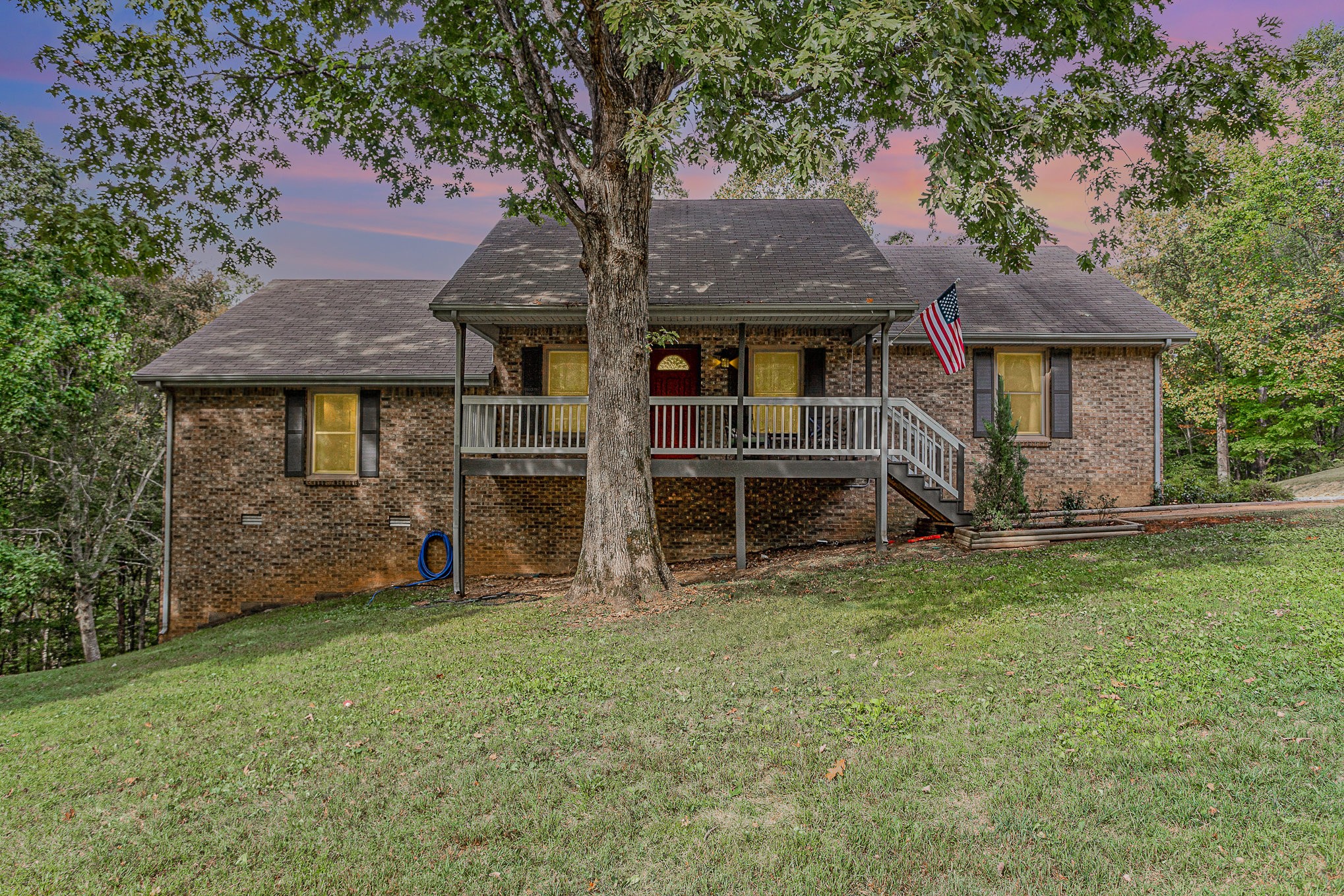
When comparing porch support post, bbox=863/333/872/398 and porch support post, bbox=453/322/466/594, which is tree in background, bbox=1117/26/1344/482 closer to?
porch support post, bbox=863/333/872/398

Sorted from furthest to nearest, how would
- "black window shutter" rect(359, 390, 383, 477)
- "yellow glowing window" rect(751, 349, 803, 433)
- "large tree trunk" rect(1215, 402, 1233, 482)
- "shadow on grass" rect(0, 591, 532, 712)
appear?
1. "large tree trunk" rect(1215, 402, 1233, 482)
2. "yellow glowing window" rect(751, 349, 803, 433)
3. "black window shutter" rect(359, 390, 383, 477)
4. "shadow on grass" rect(0, 591, 532, 712)

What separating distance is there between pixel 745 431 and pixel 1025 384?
5.89m

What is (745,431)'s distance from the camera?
12.4 m

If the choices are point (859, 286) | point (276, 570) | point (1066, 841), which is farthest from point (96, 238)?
point (1066, 841)

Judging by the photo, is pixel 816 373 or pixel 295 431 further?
pixel 295 431

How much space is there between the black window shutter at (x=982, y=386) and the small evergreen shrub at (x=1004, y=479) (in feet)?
6.74

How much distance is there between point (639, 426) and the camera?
9.54m

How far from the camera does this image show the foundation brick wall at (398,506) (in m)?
13.2

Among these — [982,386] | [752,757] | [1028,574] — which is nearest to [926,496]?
[1028,574]

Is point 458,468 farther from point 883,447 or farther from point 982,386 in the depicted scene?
point 982,386

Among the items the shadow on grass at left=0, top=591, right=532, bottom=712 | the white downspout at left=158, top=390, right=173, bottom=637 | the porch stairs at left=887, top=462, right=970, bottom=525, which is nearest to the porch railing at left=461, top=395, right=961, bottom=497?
the porch stairs at left=887, top=462, right=970, bottom=525

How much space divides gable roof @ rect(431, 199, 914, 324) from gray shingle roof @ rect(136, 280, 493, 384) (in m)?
2.02

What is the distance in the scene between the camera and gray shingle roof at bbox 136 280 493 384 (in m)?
12.9

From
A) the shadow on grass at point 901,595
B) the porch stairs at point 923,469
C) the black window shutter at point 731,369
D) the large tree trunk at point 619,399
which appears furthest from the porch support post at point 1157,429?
the large tree trunk at point 619,399
